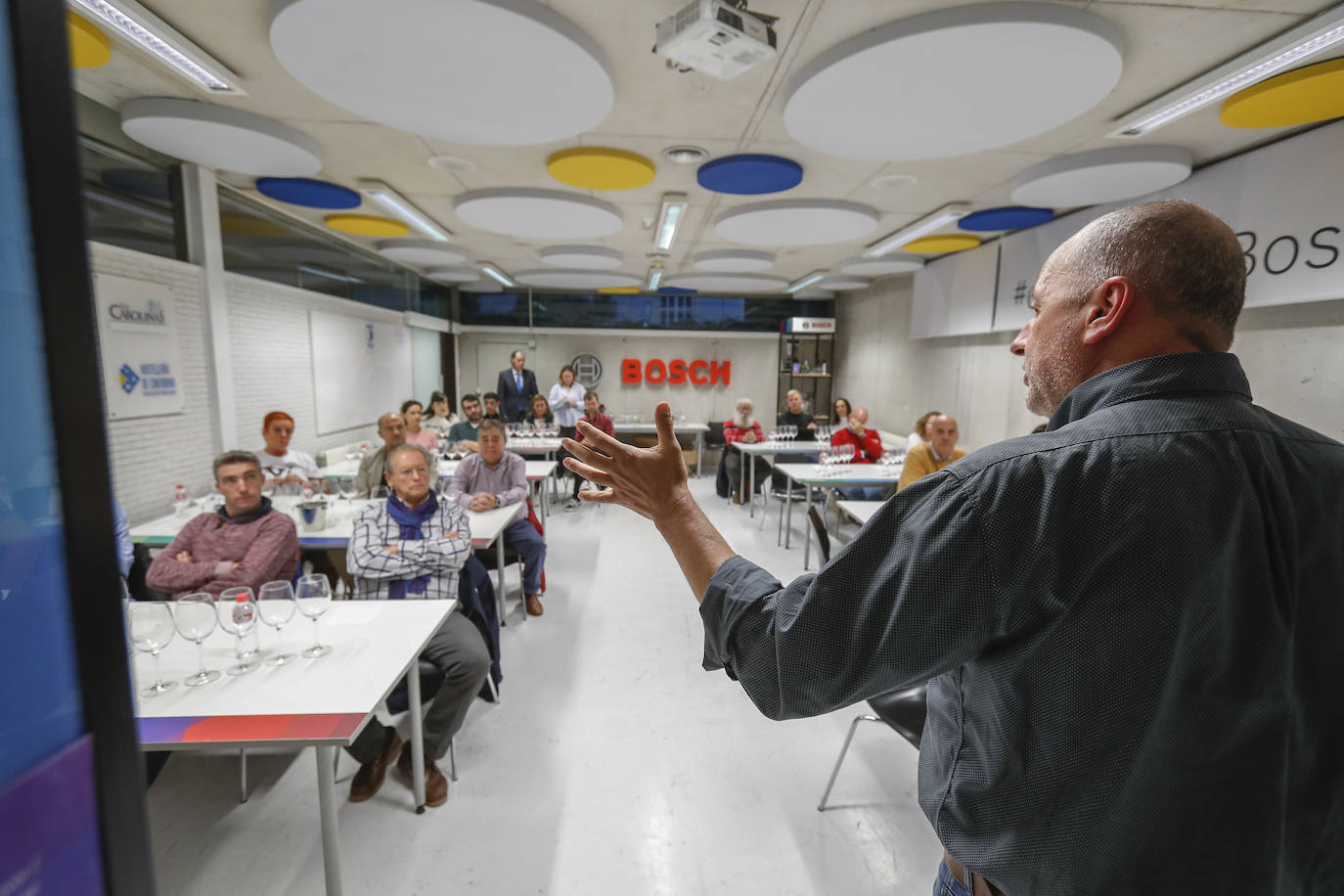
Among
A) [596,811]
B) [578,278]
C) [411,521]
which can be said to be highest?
[578,278]

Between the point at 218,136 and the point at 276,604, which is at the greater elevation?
the point at 218,136

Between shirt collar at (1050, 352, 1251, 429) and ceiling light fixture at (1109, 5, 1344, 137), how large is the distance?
3.13 meters

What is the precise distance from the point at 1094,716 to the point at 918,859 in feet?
6.46

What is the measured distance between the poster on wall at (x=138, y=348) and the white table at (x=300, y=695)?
3.00 metres

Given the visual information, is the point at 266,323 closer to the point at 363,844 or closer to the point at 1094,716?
the point at 363,844

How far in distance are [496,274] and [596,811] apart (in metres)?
8.90

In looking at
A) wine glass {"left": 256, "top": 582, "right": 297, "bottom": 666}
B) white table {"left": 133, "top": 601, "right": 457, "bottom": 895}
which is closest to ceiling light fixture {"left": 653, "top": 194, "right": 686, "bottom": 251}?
white table {"left": 133, "top": 601, "right": 457, "bottom": 895}

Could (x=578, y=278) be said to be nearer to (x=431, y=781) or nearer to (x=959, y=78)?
(x=959, y=78)

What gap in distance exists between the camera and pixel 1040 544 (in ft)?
2.58

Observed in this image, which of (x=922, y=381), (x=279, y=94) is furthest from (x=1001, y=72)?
(x=922, y=381)

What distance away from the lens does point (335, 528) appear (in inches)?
146

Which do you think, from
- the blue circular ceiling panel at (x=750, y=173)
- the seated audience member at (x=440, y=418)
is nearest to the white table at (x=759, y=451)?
the blue circular ceiling panel at (x=750, y=173)

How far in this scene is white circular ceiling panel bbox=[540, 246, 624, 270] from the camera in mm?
7487

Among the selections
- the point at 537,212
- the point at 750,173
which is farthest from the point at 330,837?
the point at 537,212
